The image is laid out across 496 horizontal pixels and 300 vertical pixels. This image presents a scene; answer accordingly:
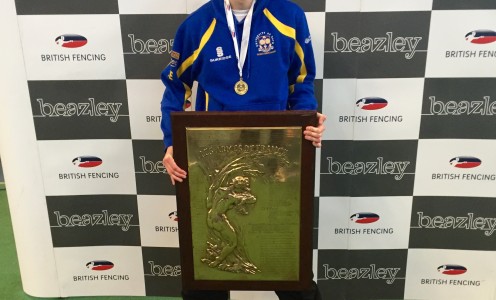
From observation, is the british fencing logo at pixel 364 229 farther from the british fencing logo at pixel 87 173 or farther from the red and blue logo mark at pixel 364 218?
the british fencing logo at pixel 87 173

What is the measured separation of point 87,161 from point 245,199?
0.84 m

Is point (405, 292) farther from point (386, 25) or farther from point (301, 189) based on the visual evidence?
point (386, 25)

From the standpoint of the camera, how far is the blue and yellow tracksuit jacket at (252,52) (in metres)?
1.32

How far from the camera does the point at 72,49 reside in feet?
5.45

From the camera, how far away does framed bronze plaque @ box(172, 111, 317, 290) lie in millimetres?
1223

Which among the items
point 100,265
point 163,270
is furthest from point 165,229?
point 100,265

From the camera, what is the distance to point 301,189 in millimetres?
1278

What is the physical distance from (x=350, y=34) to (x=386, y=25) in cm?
13

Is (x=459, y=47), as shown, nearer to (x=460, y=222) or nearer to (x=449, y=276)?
(x=460, y=222)

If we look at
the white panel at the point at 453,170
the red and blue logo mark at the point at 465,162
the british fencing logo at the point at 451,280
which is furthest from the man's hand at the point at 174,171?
the british fencing logo at the point at 451,280

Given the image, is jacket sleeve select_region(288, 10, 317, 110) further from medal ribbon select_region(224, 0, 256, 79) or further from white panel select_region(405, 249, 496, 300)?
white panel select_region(405, 249, 496, 300)

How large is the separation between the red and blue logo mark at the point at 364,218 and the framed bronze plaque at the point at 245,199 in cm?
56

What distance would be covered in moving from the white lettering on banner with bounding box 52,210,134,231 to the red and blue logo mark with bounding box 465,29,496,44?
59.2 inches

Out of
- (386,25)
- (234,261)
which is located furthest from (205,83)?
(386,25)
